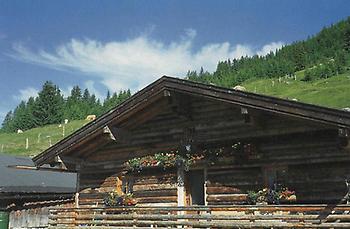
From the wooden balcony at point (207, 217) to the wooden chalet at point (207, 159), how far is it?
32 mm

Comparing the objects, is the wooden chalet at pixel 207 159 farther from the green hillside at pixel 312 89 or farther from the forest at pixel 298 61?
the forest at pixel 298 61

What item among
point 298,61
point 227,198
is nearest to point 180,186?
point 227,198

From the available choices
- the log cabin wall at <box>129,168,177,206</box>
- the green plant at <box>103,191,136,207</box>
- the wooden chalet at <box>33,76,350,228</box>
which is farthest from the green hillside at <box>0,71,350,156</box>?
the log cabin wall at <box>129,168,177,206</box>

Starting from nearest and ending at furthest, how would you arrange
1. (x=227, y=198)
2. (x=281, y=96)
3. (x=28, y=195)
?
(x=227, y=198)
(x=28, y=195)
(x=281, y=96)

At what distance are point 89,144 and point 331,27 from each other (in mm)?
197901

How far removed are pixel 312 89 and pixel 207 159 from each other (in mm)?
98372

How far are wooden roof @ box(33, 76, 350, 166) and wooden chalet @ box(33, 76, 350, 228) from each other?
3 centimetres

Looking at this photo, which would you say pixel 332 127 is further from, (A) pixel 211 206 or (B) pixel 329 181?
(A) pixel 211 206

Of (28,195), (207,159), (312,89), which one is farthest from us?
(312,89)

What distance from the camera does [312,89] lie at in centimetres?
10694

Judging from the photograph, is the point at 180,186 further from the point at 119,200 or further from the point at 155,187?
the point at 119,200

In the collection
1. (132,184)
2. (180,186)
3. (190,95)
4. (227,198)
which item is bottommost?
(227,198)

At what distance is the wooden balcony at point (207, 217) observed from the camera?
38.0ft

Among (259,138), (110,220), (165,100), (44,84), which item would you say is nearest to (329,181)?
(259,138)
